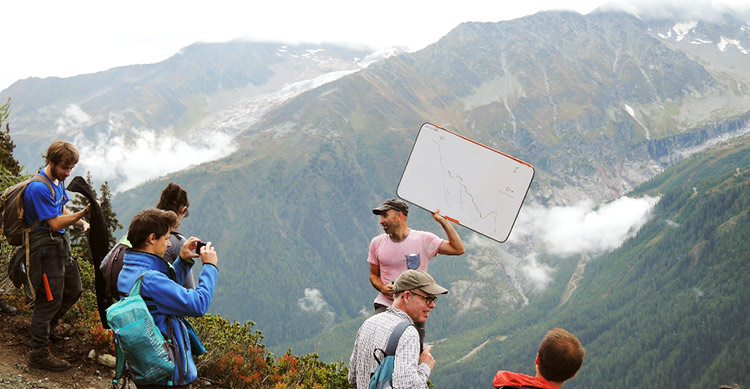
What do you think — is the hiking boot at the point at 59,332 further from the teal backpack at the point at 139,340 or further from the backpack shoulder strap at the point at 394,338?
the backpack shoulder strap at the point at 394,338

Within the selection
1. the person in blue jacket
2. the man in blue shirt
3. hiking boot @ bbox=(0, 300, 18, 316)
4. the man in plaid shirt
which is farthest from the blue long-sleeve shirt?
hiking boot @ bbox=(0, 300, 18, 316)

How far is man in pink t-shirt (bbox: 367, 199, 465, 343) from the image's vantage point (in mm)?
6535

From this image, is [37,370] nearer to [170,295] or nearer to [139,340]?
Result: [139,340]

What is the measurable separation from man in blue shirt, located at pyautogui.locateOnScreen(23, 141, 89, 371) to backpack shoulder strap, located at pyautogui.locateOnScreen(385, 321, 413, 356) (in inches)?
147

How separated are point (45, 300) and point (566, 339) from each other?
633cm

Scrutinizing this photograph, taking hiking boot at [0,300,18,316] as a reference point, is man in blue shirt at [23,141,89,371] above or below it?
above

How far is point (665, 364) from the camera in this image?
17312 centimetres

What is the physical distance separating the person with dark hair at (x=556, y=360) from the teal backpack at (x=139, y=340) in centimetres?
290

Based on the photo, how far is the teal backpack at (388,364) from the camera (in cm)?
420

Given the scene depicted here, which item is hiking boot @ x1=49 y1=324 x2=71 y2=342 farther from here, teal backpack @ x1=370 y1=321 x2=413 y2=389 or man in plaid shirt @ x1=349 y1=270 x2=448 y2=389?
teal backpack @ x1=370 y1=321 x2=413 y2=389

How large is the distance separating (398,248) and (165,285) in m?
3.12

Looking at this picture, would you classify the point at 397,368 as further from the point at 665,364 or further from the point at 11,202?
the point at 665,364

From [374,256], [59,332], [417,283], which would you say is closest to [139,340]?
[417,283]

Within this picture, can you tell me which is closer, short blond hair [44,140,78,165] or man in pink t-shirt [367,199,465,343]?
short blond hair [44,140,78,165]
